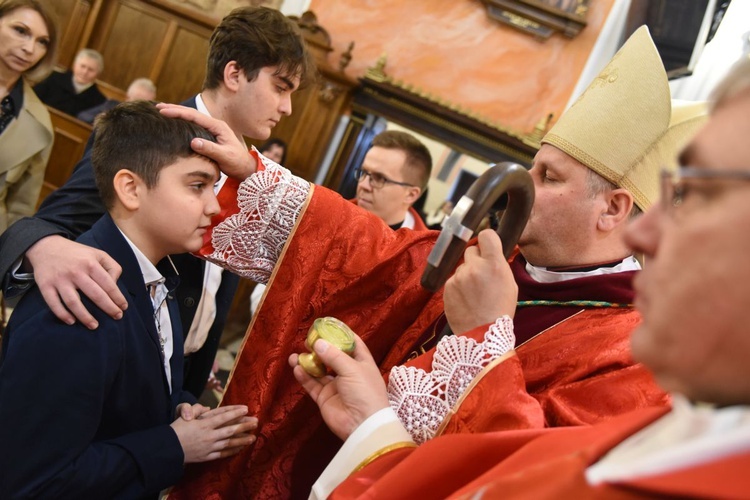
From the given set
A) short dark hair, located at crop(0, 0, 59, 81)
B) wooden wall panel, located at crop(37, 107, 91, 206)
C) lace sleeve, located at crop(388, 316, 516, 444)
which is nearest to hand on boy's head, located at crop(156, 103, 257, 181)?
lace sleeve, located at crop(388, 316, 516, 444)

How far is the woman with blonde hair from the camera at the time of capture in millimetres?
3020

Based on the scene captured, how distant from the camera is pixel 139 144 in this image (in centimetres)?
167

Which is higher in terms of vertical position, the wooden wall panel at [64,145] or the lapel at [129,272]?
the lapel at [129,272]

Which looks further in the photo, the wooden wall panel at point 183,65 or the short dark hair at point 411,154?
the wooden wall panel at point 183,65

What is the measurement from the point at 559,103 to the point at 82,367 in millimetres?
6346

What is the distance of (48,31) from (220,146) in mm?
2043

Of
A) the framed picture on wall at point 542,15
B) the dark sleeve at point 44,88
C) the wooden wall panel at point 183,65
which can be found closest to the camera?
the dark sleeve at point 44,88

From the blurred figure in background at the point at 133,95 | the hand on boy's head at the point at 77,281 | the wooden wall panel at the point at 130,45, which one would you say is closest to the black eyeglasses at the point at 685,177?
the hand on boy's head at the point at 77,281

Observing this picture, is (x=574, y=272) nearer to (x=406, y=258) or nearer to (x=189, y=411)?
(x=406, y=258)

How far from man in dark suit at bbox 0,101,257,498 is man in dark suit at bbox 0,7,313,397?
69 millimetres

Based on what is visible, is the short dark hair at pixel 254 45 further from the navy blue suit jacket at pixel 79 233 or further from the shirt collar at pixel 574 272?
the shirt collar at pixel 574 272

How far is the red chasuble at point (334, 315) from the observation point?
65.7 inches

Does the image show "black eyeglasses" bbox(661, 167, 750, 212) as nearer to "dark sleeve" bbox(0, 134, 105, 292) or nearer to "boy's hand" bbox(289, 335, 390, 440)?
"boy's hand" bbox(289, 335, 390, 440)

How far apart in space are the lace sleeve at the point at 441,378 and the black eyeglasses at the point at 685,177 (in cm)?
64
